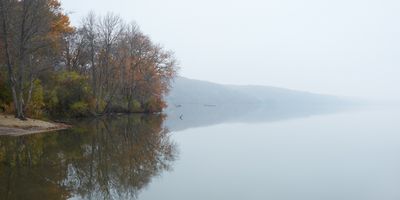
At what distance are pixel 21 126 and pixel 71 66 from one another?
31.4 m

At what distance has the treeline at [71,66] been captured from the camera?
1309 inches

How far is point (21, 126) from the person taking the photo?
30.6 meters

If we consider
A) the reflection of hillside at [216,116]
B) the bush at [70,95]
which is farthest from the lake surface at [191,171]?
the bush at [70,95]

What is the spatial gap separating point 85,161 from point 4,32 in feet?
65.3

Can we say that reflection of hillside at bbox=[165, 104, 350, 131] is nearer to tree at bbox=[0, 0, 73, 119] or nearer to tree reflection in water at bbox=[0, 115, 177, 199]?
tree at bbox=[0, 0, 73, 119]

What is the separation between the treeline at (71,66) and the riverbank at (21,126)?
1146 mm

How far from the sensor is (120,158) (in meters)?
18.1

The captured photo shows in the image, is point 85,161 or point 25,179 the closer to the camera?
point 25,179

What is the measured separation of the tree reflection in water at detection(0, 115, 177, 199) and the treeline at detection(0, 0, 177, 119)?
11922 millimetres

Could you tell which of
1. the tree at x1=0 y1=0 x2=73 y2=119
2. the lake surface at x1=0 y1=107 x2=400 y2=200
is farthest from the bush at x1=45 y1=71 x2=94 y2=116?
the lake surface at x1=0 y1=107 x2=400 y2=200

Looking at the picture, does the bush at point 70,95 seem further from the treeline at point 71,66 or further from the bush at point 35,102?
the bush at point 35,102

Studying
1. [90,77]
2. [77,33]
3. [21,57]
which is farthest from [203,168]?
[77,33]

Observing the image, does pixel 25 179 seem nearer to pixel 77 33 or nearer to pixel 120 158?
pixel 120 158

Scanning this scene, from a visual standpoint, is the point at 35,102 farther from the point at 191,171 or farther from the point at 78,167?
the point at 191,171
